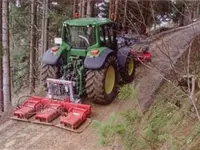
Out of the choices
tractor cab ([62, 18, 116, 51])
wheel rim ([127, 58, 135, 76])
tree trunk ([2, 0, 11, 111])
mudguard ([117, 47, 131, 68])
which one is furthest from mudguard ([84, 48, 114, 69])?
tree trunk ([2, 0, 11, 111])

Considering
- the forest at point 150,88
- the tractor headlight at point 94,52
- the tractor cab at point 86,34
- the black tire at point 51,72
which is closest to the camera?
the forest at point 150,88

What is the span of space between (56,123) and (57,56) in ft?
5.60

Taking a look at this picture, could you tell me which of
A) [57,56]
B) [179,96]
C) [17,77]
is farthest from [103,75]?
[17,77]

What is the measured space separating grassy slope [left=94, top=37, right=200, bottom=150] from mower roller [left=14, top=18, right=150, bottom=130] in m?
1.36

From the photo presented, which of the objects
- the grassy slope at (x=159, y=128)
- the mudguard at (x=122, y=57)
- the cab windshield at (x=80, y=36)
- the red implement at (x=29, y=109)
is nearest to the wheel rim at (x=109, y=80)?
the mudguard at (x=122, y=57)

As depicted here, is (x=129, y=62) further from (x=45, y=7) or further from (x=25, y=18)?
(x=25, y=18)

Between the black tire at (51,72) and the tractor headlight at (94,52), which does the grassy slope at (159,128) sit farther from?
the black tire at (51,72)

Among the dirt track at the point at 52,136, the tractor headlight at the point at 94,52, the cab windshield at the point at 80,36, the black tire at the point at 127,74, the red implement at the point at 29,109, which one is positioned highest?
the cab windshield at the point at 80,36

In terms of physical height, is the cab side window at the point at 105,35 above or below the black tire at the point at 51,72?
above

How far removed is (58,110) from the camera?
6.90m

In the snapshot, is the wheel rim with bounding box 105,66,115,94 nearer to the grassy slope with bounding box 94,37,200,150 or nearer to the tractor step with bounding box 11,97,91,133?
the tractor step with bounding box 11,97,91,133

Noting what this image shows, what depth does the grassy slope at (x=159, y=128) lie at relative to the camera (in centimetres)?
393

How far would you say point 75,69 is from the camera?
7344 millimetres

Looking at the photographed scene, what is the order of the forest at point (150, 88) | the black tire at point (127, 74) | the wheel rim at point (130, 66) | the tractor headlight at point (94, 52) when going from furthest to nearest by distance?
the wheel rim at point (130, 66), the black tire at point (127, 74), the tractor headlight at point (94, 52), the forest at point (150, 88)
